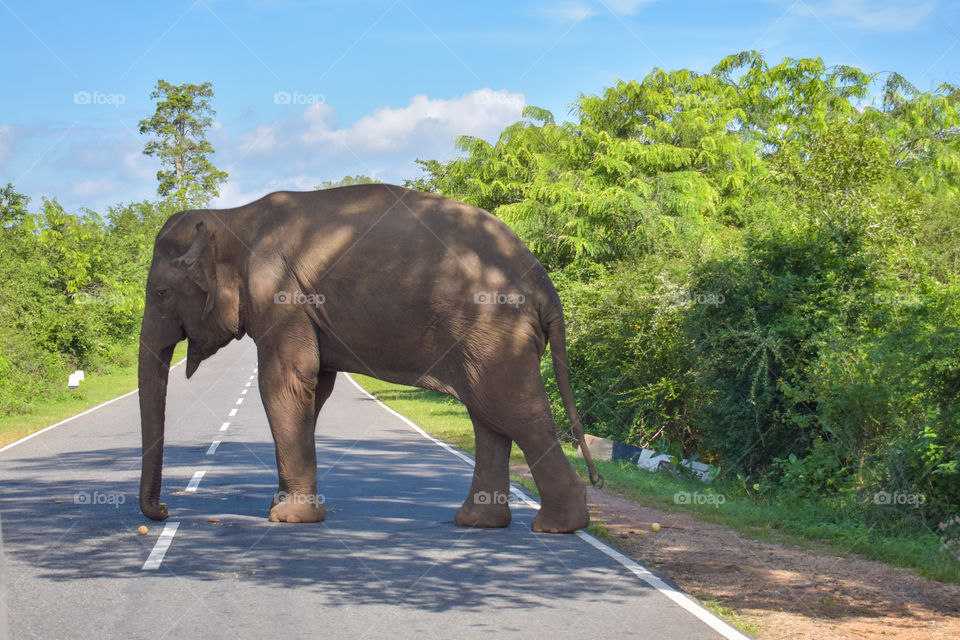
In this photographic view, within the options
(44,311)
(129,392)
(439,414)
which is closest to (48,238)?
(44,311)

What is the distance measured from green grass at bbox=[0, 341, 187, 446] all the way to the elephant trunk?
8781 mm

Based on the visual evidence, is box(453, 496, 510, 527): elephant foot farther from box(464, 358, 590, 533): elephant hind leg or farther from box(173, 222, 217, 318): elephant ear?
box(173, 222, 217, 318): elephant ear

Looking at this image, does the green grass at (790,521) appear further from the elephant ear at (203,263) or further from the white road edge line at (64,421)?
the white road edge line at (64,421)

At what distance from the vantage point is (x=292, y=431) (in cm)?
927

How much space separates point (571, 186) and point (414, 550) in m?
19.0

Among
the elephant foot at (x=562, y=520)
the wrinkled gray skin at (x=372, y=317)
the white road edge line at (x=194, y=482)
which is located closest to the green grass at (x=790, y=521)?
the elephant foot at (x=562, y=520)

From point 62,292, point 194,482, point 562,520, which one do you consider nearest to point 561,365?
point 562,520

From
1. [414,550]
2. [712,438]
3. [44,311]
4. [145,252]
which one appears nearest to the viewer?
[414,550]

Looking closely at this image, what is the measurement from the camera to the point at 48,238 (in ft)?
130

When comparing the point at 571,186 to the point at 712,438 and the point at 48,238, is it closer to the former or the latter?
the point at 712,438

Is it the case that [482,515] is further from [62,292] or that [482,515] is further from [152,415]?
[62,292]

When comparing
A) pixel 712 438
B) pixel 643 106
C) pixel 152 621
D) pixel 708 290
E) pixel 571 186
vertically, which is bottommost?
pixel 152 621

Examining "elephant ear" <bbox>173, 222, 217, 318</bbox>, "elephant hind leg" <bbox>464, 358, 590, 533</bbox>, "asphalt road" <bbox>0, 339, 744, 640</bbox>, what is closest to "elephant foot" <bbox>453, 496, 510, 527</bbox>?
"asphalt road" <bbox>0, 339, 744, 640</bbox>

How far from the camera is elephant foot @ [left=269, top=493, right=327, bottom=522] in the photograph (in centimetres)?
921
